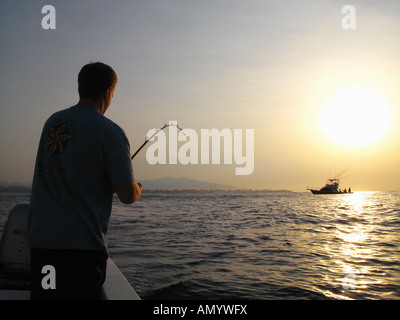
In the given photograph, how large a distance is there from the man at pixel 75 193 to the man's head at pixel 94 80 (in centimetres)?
12

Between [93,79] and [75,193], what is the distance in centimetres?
75

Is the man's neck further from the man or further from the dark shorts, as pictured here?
the dark shorts

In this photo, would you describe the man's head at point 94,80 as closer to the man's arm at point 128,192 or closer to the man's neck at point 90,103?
the man's neck at point 90,103

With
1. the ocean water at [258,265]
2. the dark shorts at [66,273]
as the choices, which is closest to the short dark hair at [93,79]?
the dark shorts at [66,273]

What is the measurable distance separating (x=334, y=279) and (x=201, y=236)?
722 cm

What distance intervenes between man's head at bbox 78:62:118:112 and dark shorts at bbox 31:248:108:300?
0.99 metres

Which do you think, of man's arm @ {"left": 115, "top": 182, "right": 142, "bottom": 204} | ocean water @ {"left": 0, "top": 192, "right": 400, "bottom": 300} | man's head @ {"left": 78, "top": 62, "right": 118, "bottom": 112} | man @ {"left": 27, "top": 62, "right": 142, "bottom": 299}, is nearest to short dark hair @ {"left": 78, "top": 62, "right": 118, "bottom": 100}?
man's head @ {"left": 78, "top": 62, "right": 118, "bottom": 112}

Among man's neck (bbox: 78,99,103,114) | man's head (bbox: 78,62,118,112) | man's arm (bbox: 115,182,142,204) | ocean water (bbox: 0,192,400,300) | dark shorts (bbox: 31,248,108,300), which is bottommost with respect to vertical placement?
ocean water (bbox: 0,192,400,300)

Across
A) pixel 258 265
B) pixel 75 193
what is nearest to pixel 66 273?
pixel 75 193

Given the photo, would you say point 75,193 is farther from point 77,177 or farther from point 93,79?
Answer: point 93,79

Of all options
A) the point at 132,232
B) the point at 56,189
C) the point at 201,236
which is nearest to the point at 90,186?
the point at 56,189

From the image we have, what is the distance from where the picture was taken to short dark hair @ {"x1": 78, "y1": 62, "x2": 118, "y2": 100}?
7.54 feet
